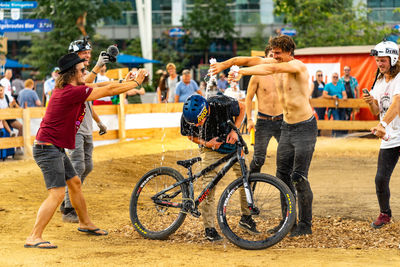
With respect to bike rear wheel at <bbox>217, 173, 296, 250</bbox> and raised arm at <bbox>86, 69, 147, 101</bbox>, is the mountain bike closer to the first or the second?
bike rear wheel at <bbox>217, 173, 296, 250</bbox>

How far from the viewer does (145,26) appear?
95.8ft

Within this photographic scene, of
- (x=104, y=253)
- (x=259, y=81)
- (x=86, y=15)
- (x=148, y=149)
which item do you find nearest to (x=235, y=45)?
(x=86, y=15)

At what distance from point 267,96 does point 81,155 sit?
252cm

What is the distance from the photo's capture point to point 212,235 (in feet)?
23.6

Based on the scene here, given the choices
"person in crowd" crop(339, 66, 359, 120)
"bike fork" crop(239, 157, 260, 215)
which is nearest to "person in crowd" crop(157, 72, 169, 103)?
"person in crowd" crop(339, 66, 359, 120)

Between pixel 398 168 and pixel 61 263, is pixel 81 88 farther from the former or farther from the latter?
pixel 398 168

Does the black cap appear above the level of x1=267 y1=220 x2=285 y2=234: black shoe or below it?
above

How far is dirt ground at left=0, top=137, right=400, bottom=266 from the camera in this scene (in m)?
6.21

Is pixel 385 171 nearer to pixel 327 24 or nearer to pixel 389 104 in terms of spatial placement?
pixel 389 104

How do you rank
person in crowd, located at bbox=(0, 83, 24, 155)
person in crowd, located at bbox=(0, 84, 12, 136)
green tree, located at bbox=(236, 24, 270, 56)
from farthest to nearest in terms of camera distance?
green tree, located at bbox=(236, 24, 270, 56)
person in crowd, located at bbox=(0, 84, 12, 136)
person in crowd, located at bbox=(0, 83, 24, 155)

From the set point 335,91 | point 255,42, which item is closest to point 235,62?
point 335,91

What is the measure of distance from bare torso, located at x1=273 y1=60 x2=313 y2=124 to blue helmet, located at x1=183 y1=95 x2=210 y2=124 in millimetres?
1076

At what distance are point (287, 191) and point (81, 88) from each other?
2.25m

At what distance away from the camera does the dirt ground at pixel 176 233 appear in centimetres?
621
